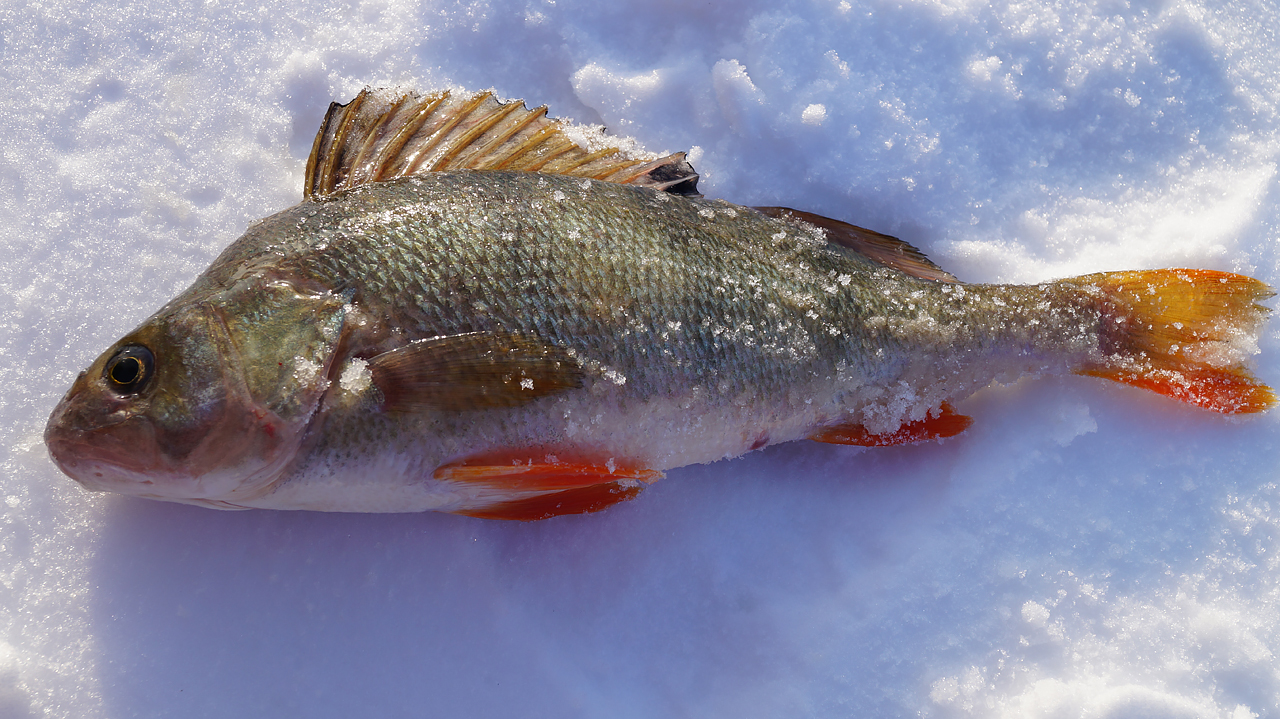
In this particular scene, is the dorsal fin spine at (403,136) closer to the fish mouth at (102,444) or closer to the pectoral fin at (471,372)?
the pectoral fin at (471,372)

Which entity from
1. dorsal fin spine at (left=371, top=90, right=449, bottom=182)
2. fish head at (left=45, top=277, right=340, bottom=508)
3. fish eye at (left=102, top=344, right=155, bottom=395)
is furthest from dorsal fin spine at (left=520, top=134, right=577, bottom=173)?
fish eye at (left=102, top=344, right=155, bottom=395)

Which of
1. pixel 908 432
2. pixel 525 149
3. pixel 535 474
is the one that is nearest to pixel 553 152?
pixel 525 149

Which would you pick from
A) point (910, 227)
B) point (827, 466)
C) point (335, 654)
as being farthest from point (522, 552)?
point (910, 227)

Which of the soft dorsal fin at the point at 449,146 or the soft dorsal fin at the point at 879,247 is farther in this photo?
the soft dorsal fin at the point at 879,247

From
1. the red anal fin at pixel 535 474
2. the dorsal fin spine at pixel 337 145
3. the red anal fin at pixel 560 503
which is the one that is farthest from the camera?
the dorsal fin spine at pixel 337 145

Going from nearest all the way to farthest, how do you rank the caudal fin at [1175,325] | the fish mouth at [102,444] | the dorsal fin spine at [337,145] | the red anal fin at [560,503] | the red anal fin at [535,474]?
the fish mouth at [102,444], the red anal fin at [535,474], the red anal fin at [560,503], the dorsal fin spine at [337,145], the caudal fin at [1175,325]

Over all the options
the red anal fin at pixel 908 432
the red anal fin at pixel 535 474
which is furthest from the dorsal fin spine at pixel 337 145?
the red anal fin at pixel 908 432

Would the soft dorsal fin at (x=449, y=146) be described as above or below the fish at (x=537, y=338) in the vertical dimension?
above
